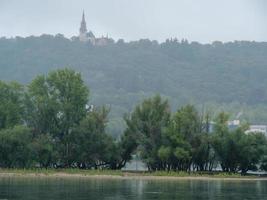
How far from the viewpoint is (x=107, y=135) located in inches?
3300

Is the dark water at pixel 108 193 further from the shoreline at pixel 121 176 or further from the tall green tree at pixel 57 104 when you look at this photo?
the tall green tree at pixel 57 104

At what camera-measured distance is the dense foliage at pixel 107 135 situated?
82.1 m

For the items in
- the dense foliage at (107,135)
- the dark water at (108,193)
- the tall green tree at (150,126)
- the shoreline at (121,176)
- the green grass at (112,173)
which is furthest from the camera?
the tall green tree at (150,126)

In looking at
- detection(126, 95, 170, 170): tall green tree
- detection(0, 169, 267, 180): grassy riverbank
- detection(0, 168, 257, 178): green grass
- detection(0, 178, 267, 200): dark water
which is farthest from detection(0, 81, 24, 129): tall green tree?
detection(0, 178, 267, 200): dark water

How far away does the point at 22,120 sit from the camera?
85.0 meters

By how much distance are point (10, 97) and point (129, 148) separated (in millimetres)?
14395

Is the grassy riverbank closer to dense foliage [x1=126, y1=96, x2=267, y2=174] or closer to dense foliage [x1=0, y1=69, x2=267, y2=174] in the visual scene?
dense foliage [x1=126, y1=96, x2=267, y2=174]

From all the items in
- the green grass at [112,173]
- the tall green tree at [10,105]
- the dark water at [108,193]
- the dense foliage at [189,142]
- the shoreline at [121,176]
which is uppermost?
the tall green tree at [10,105]

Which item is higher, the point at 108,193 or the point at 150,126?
the point at 150,126

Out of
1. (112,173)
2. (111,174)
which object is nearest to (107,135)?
(112,173)

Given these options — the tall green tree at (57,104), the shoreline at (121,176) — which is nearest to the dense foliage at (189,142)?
the shoreline at (121,176)

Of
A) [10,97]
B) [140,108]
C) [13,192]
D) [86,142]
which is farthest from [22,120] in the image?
[13,192]

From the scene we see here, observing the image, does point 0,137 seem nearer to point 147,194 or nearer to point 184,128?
point 184,128

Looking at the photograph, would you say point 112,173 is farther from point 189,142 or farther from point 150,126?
point 189,142
